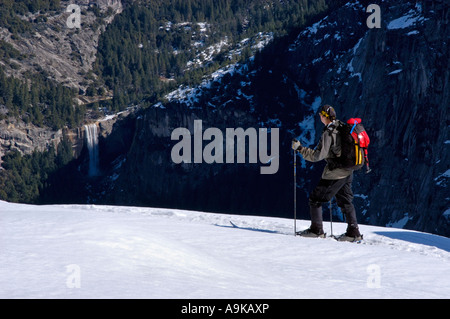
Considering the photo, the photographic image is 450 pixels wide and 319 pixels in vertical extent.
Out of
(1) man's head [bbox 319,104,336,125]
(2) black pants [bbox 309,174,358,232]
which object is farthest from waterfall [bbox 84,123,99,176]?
(1) man's head [bbox 319,104,336,125]

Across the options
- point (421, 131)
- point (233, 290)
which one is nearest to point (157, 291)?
point (233, 290)

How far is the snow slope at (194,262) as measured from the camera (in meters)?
7.82

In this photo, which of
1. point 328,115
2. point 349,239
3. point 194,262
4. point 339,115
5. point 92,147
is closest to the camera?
point 194,262

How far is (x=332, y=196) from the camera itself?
1262 centimetres

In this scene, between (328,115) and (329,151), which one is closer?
(328,115)

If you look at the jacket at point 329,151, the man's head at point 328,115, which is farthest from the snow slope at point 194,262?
the man's head at point 328,115

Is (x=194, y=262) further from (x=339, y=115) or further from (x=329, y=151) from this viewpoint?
(x=339, y=115)

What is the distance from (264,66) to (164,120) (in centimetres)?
3060

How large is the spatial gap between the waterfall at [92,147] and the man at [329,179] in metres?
177

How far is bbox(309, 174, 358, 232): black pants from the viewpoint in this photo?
1258cm

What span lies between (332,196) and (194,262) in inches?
165

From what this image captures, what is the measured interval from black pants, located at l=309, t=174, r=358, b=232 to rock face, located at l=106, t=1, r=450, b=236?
74.8 m

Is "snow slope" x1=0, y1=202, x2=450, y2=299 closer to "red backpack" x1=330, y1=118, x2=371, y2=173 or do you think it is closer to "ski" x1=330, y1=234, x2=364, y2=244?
"ski" x1=330, y1=234, x2=364, y2=244

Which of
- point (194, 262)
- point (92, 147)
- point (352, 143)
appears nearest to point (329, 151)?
point (352, 143)
